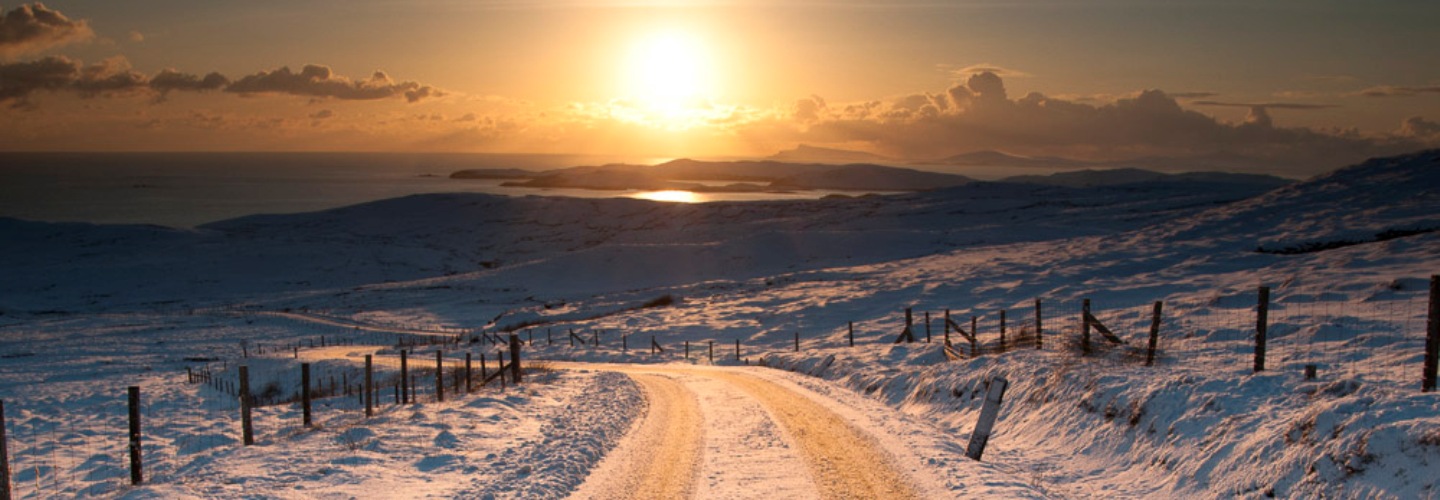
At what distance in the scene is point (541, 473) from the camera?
1170 cm

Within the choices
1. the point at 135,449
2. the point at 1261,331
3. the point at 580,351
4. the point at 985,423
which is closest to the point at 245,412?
the point at 135,449

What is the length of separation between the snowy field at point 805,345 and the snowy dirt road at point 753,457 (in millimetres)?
306

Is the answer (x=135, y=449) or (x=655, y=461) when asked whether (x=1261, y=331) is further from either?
(x=135, y=449)

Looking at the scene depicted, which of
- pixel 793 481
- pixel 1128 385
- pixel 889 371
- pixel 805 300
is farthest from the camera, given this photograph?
pixel 805 300

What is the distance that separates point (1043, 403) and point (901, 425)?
8.46 feet

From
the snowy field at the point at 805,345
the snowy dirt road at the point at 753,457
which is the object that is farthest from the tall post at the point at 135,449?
the snowy dirt road at the point at 753,457

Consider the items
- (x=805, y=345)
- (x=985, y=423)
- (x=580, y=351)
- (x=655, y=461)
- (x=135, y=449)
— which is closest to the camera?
(x=135, y=449)

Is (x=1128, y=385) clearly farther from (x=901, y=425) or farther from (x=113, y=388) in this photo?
(x=113, y=388)

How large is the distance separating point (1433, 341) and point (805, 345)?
3163cm

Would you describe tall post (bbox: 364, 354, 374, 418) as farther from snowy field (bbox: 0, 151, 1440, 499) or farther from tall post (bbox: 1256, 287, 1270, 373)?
tall post (bbox: 1256, 287, 1270, 373)

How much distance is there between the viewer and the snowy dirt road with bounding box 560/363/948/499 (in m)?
10.7

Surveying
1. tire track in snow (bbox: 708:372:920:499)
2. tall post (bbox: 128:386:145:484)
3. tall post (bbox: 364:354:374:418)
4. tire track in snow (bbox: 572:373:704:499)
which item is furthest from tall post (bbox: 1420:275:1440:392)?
tall post (bbox: 364:354:374:418)

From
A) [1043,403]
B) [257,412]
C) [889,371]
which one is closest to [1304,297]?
[889,371]

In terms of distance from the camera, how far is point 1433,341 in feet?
36.2
